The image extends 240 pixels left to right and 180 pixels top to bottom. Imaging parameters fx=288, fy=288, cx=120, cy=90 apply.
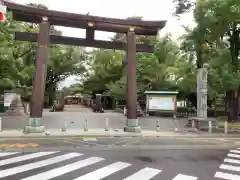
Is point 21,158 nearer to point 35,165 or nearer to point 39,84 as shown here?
point 35,165

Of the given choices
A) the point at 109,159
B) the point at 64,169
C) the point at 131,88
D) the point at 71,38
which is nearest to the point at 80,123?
the point at 131,88

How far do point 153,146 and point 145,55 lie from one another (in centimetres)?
3002

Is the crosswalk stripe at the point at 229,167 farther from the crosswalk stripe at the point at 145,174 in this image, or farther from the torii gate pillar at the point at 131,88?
the torii gate pillar at the point at 131,88

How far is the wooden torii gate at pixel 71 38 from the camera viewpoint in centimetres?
1728

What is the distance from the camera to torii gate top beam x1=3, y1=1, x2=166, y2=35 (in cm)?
1722

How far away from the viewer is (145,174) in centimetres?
858

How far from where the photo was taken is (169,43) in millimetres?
43812

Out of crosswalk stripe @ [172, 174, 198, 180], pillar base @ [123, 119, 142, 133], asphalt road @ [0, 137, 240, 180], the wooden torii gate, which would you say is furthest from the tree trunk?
crosswalk stripe @ [172, 174, 198, 180]

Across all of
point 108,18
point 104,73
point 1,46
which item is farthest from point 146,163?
point 104,73

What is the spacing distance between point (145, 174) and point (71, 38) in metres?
12.5

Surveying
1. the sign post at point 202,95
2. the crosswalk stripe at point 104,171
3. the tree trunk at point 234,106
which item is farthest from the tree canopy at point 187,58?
the crosswalk stripe at point 104,171

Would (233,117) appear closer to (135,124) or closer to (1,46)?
(135,124)

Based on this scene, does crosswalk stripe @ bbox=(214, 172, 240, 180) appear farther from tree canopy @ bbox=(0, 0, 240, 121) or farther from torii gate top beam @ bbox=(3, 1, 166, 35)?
tree canopy @ bbox=(0, 0, 240, 121)

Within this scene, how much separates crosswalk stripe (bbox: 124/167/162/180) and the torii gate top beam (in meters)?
12.0
